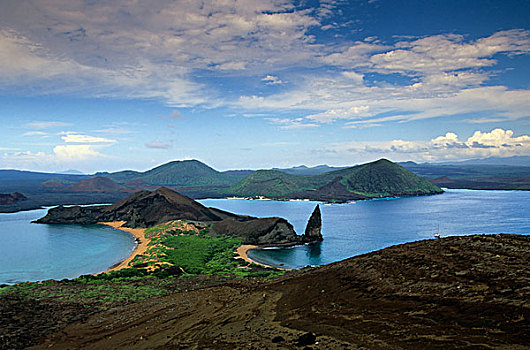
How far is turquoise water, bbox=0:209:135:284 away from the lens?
53781 millimetres


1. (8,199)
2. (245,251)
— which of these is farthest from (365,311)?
(8,199)

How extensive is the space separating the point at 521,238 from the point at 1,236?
110m

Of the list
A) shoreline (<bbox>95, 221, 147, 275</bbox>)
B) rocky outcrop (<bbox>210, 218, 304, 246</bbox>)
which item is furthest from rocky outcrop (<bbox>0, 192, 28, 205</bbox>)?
rocky outcrop (<bbox>210, 218, 304, 246</bbox>)

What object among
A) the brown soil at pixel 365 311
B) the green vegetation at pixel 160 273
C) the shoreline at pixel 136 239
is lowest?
the shoreline at pixel 136 239

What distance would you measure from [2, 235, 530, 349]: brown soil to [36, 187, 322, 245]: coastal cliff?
47.0 meters

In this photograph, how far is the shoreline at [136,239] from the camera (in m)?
55.0

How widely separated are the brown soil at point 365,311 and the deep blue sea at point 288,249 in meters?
33.7

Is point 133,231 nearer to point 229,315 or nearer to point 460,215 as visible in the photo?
point 229,315

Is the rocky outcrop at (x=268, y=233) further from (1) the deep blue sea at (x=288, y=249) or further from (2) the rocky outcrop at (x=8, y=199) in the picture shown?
(2) the rocky outcrop at (x=8, y=199)

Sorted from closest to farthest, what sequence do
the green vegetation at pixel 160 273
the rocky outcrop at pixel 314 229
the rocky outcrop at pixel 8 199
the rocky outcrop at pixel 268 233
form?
the green vegetation at pixel 160 273 < the rocky outcrop at pixel 268 233 < the rocky outcrop at pixel 314 229 < the rocky outcrop at pixel 8 199

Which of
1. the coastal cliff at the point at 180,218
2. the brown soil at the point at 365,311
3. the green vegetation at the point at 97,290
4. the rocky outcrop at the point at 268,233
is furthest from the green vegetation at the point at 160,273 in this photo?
the brown soil at the point at 365,311

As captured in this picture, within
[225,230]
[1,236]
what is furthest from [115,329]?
[1,236]

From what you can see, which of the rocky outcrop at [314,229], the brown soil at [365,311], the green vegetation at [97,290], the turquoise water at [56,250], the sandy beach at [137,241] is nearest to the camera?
the brown soil at [365,311]

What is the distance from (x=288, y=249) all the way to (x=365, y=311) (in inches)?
2132
